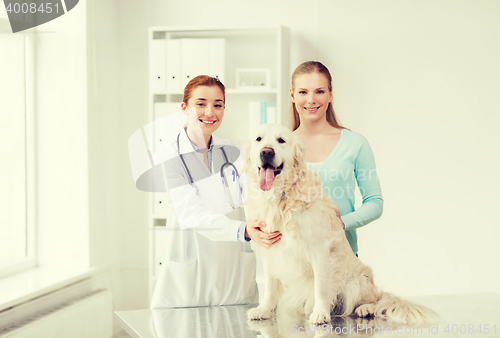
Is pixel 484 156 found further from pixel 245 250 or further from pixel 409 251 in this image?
pixel 245 250

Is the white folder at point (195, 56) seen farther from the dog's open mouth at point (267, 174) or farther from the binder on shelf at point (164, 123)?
the dog's open mouth at point (267, 174)

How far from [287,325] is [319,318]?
0.11 m

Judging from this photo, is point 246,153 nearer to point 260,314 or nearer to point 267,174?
point 267,174

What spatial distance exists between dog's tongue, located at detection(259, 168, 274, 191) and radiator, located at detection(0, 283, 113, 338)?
1.91 meters

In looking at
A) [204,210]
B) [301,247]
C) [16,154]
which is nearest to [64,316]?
[16,154]

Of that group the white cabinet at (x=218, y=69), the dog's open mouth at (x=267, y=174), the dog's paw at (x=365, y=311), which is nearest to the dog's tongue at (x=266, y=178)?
the dog's open mouth at (x=267, y=174)

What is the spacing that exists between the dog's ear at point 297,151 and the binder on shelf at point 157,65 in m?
2.14

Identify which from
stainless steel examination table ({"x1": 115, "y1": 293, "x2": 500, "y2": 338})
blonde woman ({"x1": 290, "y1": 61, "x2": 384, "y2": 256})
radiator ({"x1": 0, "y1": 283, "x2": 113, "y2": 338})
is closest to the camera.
Answer: stainless steel examination table ({"x1": 115, "y1": 293, "x2": 500, "y2": 338})

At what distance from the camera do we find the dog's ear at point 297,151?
4.18ft

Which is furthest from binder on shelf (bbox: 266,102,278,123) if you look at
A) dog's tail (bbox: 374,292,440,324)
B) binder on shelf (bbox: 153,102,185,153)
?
dog's tail (bbox: 374,292,440,324)

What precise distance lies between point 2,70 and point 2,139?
0.50 m

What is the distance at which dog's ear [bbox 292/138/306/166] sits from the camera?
127 cm

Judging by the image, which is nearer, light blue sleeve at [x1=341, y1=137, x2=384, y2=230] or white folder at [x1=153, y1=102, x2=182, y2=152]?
light blue sleeve at [x1=341, y1=137, x2=384, y2=230]

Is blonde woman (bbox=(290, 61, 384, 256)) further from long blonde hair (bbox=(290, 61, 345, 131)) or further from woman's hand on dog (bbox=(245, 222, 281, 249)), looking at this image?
woman's hand on dog (bbox=(245, 222, 281, 249))
